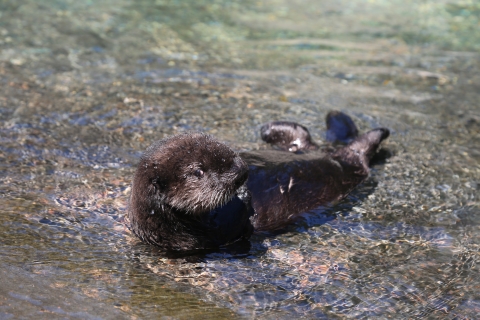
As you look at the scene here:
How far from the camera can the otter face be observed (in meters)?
3.95

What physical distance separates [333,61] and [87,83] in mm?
3628

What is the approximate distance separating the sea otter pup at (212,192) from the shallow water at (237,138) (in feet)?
0.49

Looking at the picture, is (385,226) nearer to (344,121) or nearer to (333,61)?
(344,121)

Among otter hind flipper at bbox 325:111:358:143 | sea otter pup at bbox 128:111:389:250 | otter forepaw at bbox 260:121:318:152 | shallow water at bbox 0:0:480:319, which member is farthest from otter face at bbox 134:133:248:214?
otter hind flipper at bbox 325:111:358:143

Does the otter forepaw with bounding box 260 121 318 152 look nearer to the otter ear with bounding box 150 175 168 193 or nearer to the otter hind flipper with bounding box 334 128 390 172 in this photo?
the otter hind flipper with bounding box 334 128 390 172

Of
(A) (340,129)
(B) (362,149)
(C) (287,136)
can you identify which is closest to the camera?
(B) (362,149)

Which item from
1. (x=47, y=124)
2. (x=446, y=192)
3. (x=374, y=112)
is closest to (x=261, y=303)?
(x=446, y=192)

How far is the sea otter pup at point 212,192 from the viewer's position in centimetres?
396

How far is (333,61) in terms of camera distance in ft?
28.6

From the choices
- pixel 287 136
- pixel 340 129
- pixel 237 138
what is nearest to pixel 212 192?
pixel 287 136

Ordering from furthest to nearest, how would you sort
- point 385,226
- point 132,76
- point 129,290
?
1. point 132,76
2. point 385,226
3. point 129,290

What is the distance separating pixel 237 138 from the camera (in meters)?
6.11

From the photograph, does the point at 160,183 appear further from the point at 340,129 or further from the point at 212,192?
the point at 340,129

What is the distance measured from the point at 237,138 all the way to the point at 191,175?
2199 mm
